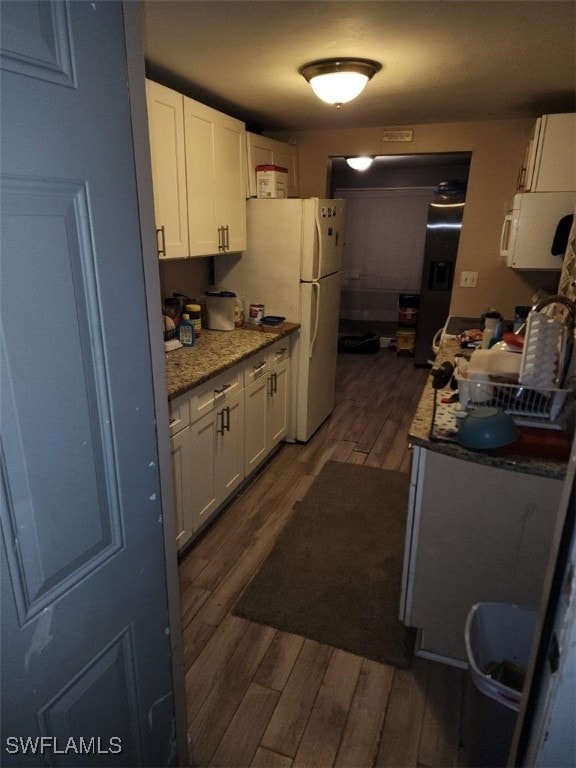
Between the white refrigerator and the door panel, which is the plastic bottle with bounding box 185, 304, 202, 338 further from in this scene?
the door panel

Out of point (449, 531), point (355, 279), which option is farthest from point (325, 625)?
point (355, 279)

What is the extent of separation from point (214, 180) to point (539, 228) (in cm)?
195

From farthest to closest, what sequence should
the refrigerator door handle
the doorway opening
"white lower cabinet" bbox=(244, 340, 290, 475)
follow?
the doorway opening < the refrigerator door handle < "white lower cabinet" bbox=(244, 340, 290, 475)

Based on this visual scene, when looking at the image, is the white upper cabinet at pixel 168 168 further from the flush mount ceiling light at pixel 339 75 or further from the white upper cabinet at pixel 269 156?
the white upper cabinet at pixel 269 156

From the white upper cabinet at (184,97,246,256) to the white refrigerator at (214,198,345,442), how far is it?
191 millimetres

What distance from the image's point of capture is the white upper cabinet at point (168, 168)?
2137 mm

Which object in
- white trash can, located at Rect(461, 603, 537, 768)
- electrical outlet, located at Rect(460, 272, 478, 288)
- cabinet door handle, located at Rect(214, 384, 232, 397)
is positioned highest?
electrical outlet, located at Rect(460, 272, 478, 288)

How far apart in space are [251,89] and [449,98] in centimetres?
117

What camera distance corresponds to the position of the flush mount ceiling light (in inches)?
82.0

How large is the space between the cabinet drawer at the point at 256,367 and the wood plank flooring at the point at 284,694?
90cm

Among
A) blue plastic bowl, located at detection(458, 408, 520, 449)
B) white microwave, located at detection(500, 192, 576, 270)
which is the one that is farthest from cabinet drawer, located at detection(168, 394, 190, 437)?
white microwave, located at detection(500, 192, 576, 270)

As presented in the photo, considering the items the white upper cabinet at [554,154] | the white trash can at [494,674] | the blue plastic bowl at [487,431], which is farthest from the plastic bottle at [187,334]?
the white upper cabinet at [554,154]

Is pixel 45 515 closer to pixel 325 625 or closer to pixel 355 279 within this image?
pixel 325 625

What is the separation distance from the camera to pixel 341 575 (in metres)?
2.22
